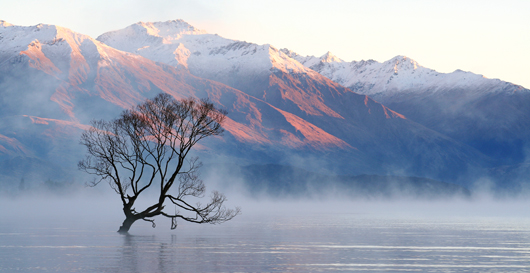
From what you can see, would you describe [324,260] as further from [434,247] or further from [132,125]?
[132,125]

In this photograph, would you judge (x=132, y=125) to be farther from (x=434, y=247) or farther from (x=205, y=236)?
(x=434, y=247)

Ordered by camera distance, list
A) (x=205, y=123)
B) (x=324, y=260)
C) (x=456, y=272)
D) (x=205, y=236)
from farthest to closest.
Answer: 1. (x=205, y=236)
2. (x=205, y=123)
3. (x=324, y=260)
4. (x=456, y=272)

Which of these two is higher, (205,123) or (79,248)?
(205,123)

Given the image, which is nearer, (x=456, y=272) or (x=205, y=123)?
(x=456, y=272)

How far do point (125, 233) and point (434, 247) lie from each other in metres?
31.7

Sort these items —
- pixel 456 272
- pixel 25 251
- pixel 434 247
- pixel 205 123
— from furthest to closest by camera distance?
1. pixel 205 123
2. pixel 434 247
3. pixel 25 251
4. pixel 456 272

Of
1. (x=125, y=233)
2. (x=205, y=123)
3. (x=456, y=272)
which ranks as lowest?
(x=456, y=272)

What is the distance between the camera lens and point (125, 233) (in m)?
69.1

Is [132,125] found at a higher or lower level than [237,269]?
higher

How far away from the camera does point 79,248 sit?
53125 mm

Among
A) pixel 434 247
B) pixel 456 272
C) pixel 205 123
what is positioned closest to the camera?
pixel 456 272

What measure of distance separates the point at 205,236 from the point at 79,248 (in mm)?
18140

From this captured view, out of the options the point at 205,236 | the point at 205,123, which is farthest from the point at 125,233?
the point at 205,123

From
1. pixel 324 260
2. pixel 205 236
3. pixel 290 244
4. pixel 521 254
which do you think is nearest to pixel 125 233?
pixel 205 236
